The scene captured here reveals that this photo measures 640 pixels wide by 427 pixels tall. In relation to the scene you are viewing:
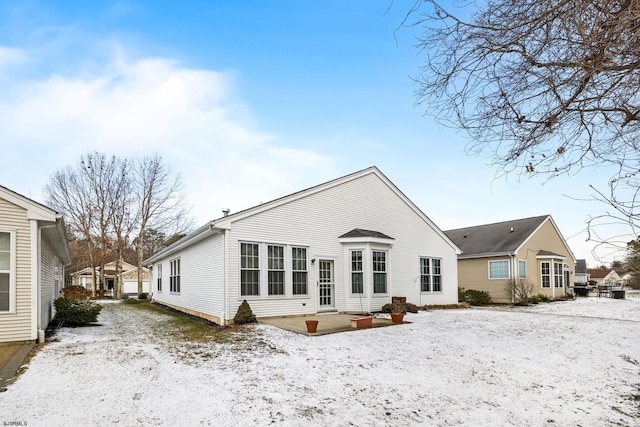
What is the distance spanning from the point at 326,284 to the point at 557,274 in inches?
719

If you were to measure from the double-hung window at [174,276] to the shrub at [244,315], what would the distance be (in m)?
7.24

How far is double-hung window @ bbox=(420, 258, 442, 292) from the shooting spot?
1739 cm

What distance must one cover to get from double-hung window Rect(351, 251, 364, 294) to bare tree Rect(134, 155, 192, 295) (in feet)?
86.0

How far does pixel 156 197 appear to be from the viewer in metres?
35.9

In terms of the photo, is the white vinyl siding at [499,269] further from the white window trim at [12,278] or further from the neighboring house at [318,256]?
the white window trim at [12,278]

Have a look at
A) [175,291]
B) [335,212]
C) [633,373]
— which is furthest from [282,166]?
[633,373]

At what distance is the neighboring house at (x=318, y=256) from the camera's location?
12258 mm

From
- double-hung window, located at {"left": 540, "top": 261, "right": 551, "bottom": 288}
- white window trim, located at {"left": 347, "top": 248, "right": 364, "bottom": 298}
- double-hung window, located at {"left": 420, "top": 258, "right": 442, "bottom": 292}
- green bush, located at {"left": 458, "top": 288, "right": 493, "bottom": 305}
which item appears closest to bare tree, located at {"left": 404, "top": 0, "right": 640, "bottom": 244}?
white window trim, located at {"left": 347, "top": 248, "right": 364, "bottom": 298}

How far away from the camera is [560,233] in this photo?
26734 mm

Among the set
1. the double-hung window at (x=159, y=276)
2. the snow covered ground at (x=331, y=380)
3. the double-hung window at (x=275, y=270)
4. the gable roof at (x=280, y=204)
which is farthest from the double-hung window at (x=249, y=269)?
the double-hung window at (x=159, y=276)

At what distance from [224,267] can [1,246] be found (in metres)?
5.32

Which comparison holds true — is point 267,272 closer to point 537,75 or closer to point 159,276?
point 537,75

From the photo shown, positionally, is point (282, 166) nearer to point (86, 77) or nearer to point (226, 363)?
point (86, 77)

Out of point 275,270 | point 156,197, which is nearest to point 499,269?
point 275,270
